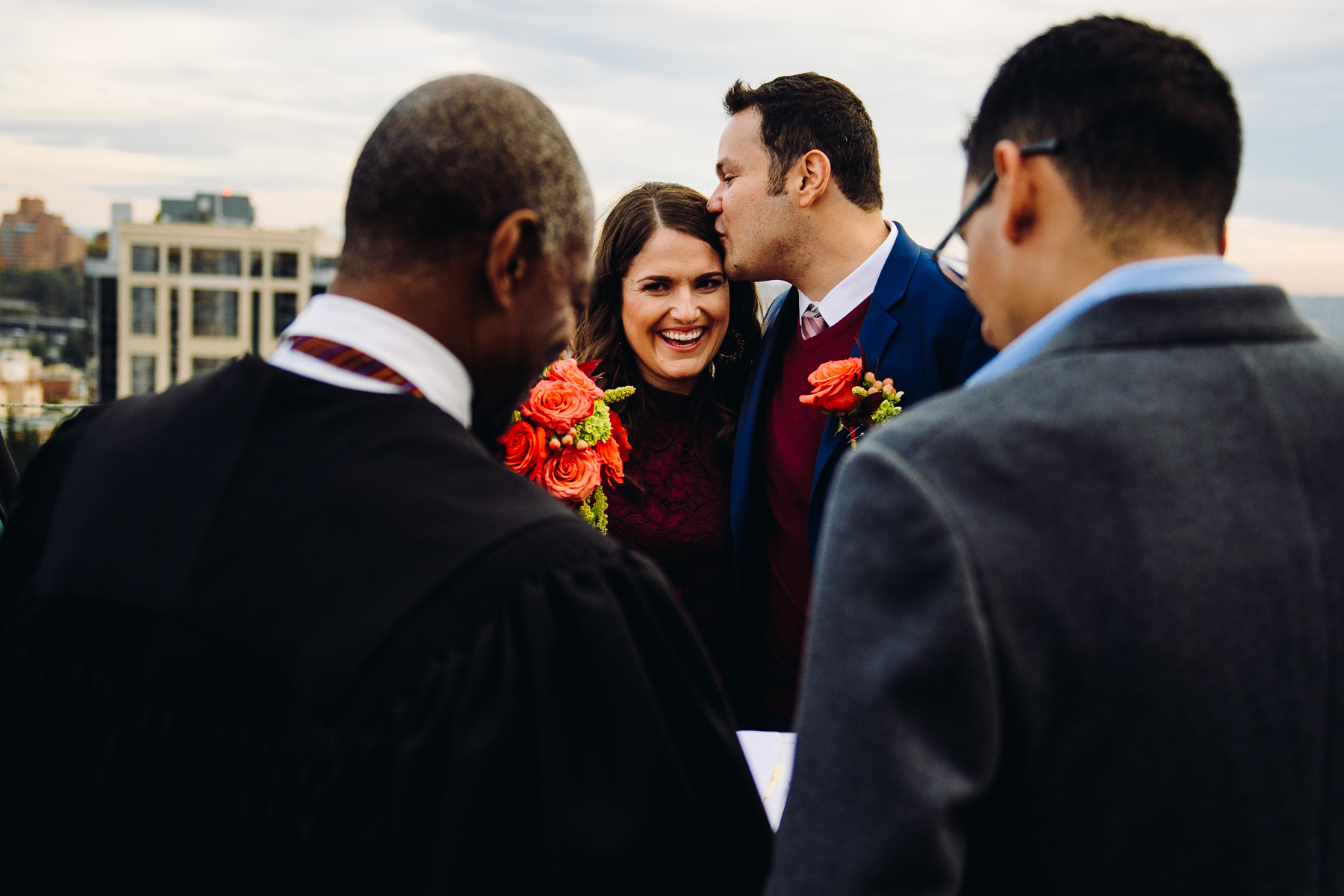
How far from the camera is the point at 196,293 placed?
7125cm

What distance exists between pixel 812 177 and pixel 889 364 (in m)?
0.85

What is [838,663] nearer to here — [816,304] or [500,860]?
[500,860]

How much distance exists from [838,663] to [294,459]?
28.9 inches

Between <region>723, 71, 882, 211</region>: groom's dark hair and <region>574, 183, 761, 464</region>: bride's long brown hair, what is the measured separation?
0.39m

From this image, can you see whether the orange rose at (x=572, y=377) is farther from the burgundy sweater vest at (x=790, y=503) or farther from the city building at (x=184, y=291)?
the city building at (x=184, y=291)

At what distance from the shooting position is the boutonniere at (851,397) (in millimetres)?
2949

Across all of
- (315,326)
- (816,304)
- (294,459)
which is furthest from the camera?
(816,304)

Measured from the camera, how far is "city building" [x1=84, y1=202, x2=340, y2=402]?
70312 mm

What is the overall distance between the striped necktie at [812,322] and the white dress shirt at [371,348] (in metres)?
2.42

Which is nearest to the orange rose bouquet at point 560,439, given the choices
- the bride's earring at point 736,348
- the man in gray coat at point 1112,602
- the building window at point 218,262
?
the bride's earring at point 736,348

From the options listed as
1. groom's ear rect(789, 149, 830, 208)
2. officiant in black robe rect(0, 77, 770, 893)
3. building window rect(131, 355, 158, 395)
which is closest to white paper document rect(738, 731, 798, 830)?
officiant in black robe rect(0, 77, 770, 893)

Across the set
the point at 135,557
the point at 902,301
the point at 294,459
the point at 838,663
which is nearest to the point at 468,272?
the point at 294,459

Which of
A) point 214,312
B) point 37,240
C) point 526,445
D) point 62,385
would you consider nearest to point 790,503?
point 526,445

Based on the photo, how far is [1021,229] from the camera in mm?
1293
